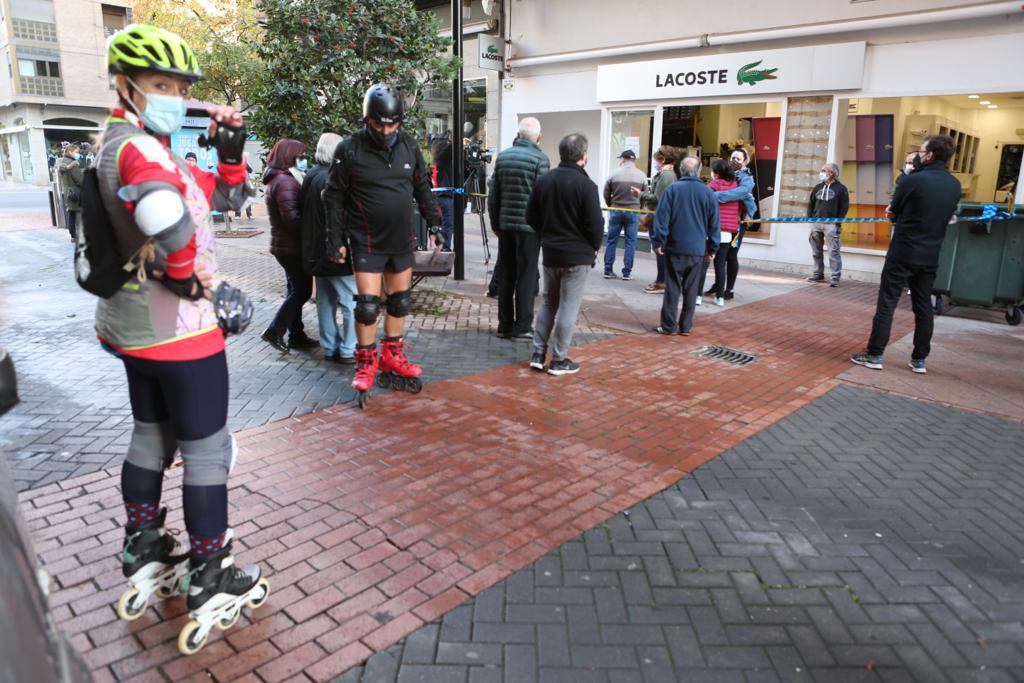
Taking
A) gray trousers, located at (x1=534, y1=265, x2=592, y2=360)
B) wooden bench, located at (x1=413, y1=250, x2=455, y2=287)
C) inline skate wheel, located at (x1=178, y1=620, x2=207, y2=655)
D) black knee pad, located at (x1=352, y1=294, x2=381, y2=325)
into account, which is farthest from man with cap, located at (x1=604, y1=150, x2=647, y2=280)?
inline skate wheel, located at (x1=178, y1=620, x2=207, y2=655)

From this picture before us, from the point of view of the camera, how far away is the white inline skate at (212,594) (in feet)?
9.00

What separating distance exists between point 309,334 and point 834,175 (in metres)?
8.63

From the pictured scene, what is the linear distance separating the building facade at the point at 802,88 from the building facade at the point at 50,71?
44.5m

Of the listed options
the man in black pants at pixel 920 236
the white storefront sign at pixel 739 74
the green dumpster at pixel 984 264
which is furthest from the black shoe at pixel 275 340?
the white storefront sign at pixel 739 74

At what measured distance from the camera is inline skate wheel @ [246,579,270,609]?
3000 mm

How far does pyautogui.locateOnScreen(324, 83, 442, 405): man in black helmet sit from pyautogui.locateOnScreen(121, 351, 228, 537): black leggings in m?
2.63

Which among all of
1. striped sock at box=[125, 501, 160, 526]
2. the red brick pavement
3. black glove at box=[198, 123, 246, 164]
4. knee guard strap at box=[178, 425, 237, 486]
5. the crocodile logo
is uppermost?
the crocodile logo

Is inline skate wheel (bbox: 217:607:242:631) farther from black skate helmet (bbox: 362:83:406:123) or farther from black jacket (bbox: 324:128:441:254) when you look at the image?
black skate helmet (bbox: 362:83:406:123)

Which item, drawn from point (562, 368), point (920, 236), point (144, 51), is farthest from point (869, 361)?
point (144, 51)

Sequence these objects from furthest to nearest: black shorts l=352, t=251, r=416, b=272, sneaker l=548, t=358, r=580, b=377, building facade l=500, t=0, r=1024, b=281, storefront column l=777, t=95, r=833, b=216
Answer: storefront column l=777, t=95, r=833, b=216 → building facade l=500, t=0, r=1024, b=281 → sneaker l=548, t=358, r=580, b=377 → black shorts l=352, t=251, r=416, b=272

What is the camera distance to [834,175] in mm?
11562

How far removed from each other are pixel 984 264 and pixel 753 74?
5.52 m

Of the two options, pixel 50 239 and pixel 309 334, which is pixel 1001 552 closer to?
pixel 309 334

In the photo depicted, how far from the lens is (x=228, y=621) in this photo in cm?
287
